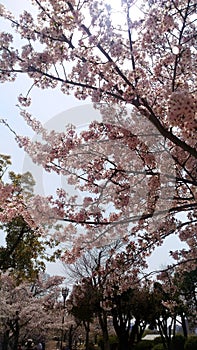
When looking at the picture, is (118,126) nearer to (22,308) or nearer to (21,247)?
(21,247)

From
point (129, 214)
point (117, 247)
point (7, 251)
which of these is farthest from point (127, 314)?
point (129, 214)

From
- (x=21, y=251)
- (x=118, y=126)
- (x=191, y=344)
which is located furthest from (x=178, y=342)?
(x=118, y=126)

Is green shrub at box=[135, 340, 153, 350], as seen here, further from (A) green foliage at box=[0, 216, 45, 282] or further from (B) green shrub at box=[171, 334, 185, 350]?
(A) green foliage at box=[0, 216, 45, 282]

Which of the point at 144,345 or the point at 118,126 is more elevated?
the point at 118,126

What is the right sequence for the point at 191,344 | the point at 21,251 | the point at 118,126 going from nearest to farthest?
the point at 118,126 → the point at 21,251 → the point at 191,344

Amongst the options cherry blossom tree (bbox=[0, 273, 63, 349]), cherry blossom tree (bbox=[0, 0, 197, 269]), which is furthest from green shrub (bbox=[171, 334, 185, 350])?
cherry blossom tree (bbox=[0, 0, 197, 269])

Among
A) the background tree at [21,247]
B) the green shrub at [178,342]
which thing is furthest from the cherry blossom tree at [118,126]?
the green shrub at [178,342]

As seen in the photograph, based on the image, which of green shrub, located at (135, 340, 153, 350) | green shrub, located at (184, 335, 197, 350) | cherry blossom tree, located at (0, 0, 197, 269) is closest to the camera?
cherry blossom tree, located at (0, 0, 197, 269)

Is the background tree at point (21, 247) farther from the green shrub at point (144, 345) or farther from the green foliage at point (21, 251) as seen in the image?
the green shrub at point (144, 345)

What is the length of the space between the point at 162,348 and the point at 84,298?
6211mm

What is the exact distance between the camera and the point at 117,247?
6352mm

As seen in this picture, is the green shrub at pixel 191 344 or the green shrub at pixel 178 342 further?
the green shrub at pixel 178 342

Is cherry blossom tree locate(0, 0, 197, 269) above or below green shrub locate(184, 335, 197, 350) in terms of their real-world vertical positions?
above

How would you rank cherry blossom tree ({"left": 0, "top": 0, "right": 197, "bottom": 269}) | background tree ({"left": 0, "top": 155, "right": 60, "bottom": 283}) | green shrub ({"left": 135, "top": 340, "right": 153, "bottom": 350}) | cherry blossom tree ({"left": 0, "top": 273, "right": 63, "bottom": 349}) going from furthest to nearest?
green shrub ({"left": 135, "top": 340, "right": 153, "bottom": 350}) < cherry blossom tree ({"left": 0, "top": 273, "right": 63, "bottom": 349}) < background tree ({"left": 0, "top": 155, "right": 60, "bottom": 283}) < cherry blossom tree ({"left": 0, "top": 0, "right": 197, "bottom": 269})
